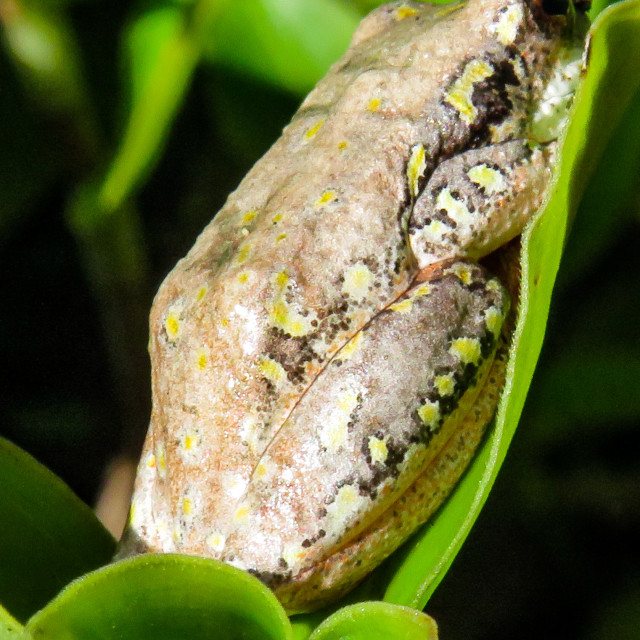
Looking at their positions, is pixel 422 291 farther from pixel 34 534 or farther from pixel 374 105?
pixel 34 534

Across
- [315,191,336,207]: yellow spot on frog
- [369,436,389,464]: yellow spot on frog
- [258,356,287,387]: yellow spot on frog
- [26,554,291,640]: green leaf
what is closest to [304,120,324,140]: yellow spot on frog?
[315,191,336,207]: yellow spot on frog

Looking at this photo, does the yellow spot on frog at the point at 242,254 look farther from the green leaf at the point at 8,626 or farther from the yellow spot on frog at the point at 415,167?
the green leaf at the point at 8,626

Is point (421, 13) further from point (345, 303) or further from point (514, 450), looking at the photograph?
point (514, 450)

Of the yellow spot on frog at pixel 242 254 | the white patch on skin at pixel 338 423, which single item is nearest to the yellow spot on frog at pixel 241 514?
the white patch on skin at pixel 338 423

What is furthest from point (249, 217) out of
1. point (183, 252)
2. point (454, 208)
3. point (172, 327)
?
point (183, 252)

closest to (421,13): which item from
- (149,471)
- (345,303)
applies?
(345,303)

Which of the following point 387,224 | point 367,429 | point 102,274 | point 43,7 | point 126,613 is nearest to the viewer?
point 126,613
